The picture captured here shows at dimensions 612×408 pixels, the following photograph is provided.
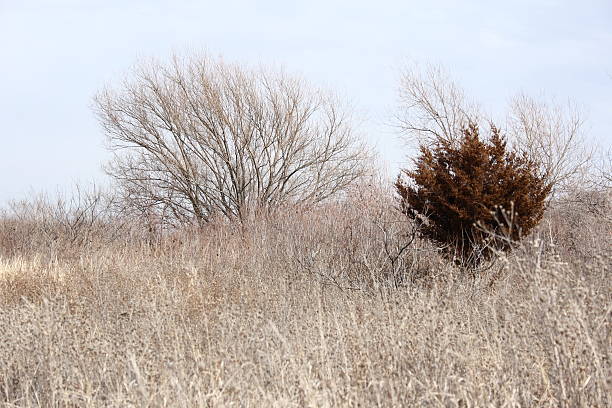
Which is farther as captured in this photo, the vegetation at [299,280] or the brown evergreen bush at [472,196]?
the brown evergreen bush at [472,196]

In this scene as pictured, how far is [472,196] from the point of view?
27.1 ft

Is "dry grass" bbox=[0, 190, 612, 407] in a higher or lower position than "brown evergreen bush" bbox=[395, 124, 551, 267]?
lower

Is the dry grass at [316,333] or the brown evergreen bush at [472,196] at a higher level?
the brown evergreen bush at [472,196]

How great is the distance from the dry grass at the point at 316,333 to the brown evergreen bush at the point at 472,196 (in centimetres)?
41

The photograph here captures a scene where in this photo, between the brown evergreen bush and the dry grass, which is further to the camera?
the brown evergreen bush

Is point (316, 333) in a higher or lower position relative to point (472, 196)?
lower

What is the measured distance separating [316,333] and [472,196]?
382cm

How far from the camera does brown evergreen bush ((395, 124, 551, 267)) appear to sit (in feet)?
27.2

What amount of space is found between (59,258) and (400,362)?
12.2 m

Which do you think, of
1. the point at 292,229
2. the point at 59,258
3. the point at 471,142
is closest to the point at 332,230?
the point at 292,229

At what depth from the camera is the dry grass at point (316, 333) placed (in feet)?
11.3

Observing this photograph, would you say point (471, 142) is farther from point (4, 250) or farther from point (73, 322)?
point (4, 250)

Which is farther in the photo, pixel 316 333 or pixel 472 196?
pixel 472 196

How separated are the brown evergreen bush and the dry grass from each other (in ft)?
1.36
